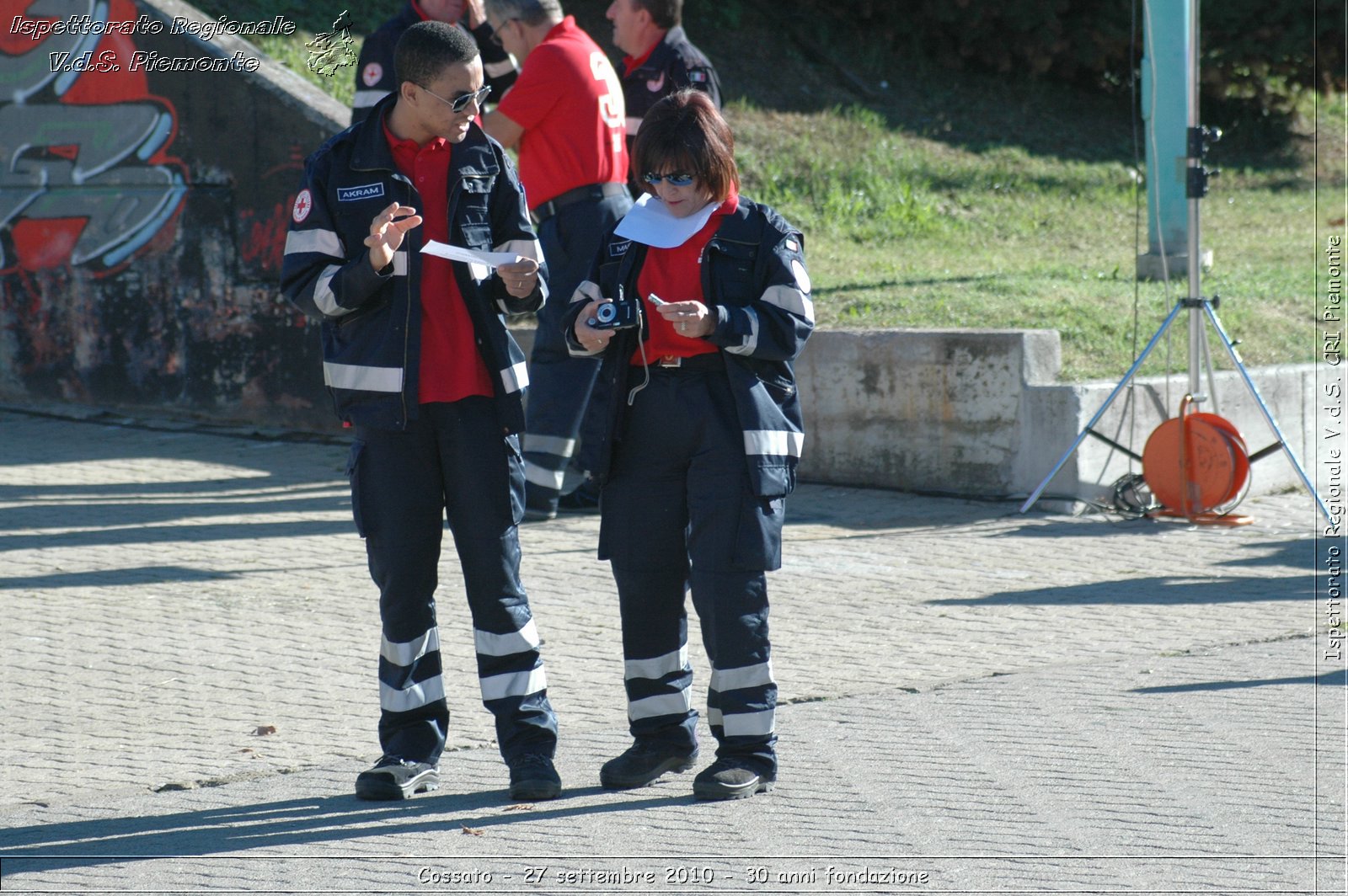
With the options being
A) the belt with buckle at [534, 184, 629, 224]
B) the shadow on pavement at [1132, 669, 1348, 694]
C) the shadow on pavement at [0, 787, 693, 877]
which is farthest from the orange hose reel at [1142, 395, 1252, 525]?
the shadow on pavement at [0, 787, 693, 877]

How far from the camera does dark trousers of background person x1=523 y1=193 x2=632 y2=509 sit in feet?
25.8

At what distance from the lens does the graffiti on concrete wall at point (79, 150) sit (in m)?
11.0

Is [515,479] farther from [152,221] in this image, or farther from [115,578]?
[152,221]

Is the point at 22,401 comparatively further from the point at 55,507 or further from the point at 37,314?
Answer: the point at 55,507

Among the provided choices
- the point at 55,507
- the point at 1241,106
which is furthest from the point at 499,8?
the point at 1241,106

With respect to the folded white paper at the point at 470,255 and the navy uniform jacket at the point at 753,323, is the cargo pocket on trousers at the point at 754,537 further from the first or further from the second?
the folded white paper at the point at 470,255

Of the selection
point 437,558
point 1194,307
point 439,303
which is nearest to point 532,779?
point 437,558

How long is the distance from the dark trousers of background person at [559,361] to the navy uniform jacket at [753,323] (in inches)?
126

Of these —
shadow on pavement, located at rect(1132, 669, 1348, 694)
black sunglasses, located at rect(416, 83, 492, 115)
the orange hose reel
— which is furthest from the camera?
the orange hose reel

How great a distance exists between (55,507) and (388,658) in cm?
443

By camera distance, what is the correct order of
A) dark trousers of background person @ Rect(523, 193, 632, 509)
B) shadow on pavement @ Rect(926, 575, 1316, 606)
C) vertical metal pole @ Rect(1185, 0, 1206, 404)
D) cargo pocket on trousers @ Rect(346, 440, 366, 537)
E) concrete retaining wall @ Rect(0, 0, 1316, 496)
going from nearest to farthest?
cargo pocket on trousers @ Rect(346, 440, 366, 537), shadow on pavement @ Rect(926, 575, 1316, 606), dark trousers of background person @ Rect(523, 193, 632, 509), vertical metal pole @ Rect(1185, 0, 1206, 404), concrete retaining wall @ Rect(0, 0, 1316, 496)

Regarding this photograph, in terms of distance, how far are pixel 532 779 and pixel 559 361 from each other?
149 inches

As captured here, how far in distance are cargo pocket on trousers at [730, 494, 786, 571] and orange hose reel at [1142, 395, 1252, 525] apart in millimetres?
4278

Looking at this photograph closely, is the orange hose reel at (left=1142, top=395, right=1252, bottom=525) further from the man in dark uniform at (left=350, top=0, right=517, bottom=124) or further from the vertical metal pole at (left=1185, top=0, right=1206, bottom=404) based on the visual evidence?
the man in dark uniform at (left=350, top=0, right=517, bottom=124)
